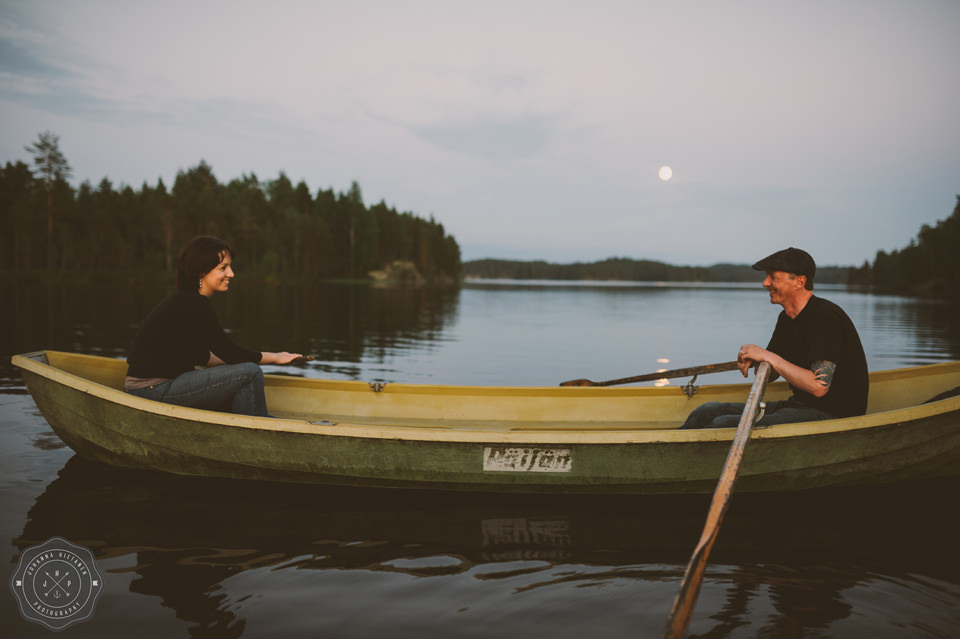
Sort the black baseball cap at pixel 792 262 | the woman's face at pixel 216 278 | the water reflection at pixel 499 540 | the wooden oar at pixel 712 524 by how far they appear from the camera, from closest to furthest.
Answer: the wooden oar at pixel 712 524, the water reflection at pixel 499 540, the black baseball cap at pixel 792 262, the woman's face at pixel 216 278

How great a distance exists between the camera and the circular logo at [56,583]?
3674mm

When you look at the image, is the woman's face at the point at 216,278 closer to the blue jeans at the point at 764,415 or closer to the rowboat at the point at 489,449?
the rowboat at the point at 489,449

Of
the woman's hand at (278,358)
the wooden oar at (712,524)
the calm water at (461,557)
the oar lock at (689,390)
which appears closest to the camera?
the wooden oar at (712,524)

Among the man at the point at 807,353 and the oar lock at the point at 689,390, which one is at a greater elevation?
the man at the point at 807,353

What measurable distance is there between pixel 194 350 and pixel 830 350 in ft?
18.4

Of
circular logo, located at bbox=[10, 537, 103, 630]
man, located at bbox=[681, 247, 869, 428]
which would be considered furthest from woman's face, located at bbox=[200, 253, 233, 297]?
man, located at bbox=[681, 247, 869, 428]

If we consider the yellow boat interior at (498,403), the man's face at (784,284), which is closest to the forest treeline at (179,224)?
the yellow boat interior at (498,403)

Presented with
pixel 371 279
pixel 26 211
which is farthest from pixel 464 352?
pixel 371 279

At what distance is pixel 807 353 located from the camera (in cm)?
513

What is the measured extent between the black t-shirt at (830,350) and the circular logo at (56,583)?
18.3ft

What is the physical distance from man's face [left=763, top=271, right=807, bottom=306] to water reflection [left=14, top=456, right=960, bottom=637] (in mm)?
1978

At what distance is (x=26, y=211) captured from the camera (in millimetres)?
67562

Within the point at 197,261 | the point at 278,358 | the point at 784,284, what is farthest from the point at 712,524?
the point at 197,261

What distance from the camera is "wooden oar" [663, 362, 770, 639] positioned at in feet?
11.0
